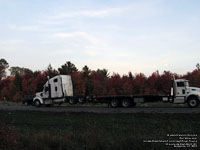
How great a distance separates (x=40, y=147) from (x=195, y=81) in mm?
64783

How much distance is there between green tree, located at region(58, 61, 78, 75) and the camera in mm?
79088

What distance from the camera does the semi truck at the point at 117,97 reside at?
26825 mm

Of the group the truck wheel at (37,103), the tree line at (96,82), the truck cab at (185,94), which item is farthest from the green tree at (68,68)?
the truck cab at (185,94)

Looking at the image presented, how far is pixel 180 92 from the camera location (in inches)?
1075

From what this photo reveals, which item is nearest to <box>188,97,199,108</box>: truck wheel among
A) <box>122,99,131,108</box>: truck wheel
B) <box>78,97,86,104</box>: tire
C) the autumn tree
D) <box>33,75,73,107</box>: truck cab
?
<box>122,99,131,108</box>: truck wheel

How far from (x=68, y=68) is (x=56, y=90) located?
45728 mm

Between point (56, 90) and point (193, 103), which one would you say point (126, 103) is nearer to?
point (193, 103)

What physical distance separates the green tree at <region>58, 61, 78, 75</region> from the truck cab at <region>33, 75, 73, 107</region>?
42.8 meters

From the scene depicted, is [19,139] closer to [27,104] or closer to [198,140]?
[198,140]

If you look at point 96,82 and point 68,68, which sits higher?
point 68,68

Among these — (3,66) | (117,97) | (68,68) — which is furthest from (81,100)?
(3,66)

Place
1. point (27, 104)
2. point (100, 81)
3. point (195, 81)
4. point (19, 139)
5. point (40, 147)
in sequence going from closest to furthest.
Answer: point (40, 147) → point (19, 139) → point (27, 104) → point (195, 81) → point (100, 81)

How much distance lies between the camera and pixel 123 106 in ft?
102

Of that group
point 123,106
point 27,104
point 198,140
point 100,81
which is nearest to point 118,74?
point 100,81
